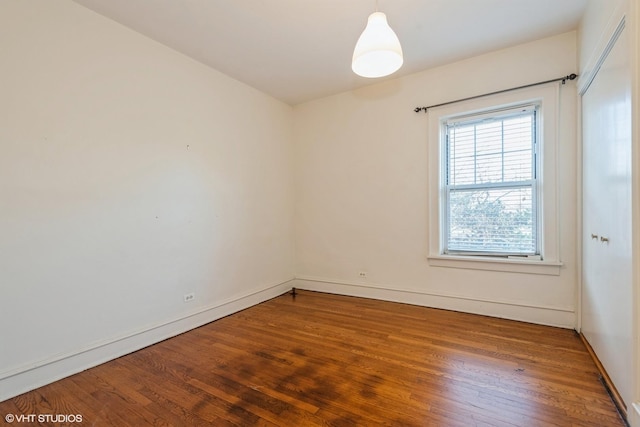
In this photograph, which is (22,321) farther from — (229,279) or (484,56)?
(484,56)

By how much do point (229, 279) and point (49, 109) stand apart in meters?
2.26

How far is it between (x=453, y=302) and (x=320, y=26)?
322 centimetres

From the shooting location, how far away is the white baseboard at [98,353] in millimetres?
1918

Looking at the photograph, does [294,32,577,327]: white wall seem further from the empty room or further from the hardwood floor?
the hardwood floor

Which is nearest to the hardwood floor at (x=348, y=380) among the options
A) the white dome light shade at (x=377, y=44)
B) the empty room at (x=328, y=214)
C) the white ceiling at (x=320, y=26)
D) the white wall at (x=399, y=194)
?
the empty room at (x=328, y=214)

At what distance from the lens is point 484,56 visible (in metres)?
3.14

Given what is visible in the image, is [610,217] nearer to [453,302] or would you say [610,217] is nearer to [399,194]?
[453,302]

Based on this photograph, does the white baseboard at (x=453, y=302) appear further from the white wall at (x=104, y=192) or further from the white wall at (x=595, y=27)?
the white wall at (x=595, y=27)

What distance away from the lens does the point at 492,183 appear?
319 centimetres

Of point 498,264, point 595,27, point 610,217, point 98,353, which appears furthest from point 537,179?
point 98,353

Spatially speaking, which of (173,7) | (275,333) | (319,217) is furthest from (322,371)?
(173,7)

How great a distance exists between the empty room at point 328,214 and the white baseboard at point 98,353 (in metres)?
0.02

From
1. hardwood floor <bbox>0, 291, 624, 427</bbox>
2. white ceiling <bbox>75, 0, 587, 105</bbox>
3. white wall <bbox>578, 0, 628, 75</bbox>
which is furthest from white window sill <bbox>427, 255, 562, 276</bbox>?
white ceiling <bbox>75, 0, 587, 105</bbox>

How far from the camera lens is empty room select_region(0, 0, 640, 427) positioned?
1.80 m
